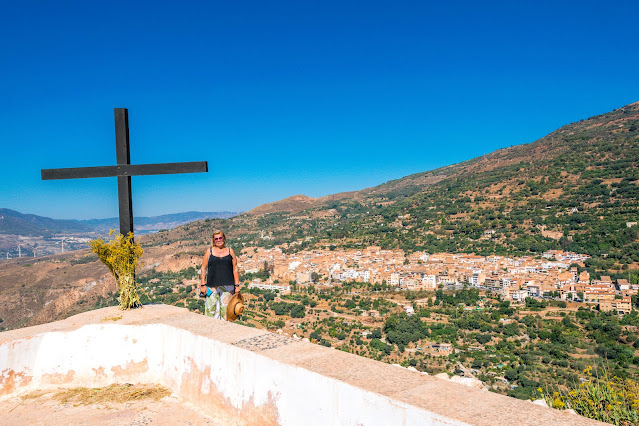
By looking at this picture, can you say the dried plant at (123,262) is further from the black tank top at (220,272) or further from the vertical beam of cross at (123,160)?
the black tank top at (220,272)

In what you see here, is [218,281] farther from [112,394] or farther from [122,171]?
[112,394]

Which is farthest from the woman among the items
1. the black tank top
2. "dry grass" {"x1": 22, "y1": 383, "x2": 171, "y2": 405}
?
"dry grass" {"x1": 22, "y1": 383, "x2": 171, "y2": 405}

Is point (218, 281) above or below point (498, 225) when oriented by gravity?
below

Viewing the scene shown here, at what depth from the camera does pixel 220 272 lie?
11.7 ft

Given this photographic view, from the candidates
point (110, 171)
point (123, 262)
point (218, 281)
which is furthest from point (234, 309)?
point (110, 171)

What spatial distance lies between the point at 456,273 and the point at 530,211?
42.4 ft

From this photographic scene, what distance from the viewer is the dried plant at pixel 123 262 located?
2928 mm

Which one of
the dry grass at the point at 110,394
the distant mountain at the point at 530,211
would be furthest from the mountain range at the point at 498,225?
the dry grass at the point at 110,394

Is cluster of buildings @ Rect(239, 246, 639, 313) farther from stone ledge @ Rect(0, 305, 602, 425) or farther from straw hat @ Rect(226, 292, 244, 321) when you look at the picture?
stone ledge @ Rect(0, 305, 602, 425)

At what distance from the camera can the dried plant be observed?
2928mm

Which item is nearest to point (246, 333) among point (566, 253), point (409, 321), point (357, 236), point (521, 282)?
point (409, 321)

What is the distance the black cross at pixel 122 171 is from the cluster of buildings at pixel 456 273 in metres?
24.9

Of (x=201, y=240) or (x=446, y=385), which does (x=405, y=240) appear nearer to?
(x=201, y=240)

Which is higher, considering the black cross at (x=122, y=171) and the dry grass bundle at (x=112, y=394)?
the black cross at (x=122, y=171)
